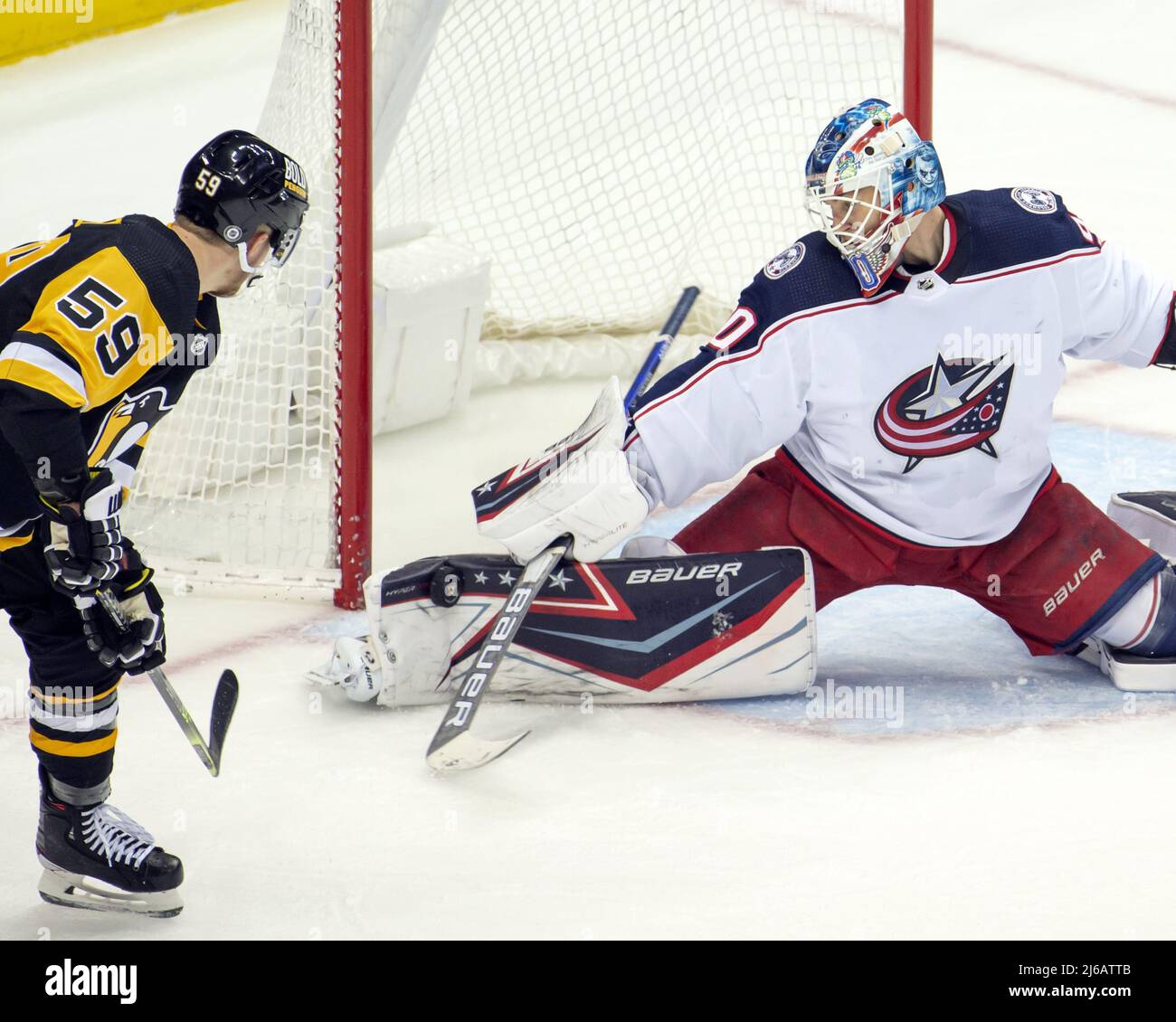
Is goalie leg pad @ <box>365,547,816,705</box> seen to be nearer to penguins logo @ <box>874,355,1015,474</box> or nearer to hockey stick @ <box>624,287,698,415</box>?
penguins logo @ <box>874,355,1015,474</box>

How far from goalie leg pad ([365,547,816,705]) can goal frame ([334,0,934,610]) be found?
1.39ft

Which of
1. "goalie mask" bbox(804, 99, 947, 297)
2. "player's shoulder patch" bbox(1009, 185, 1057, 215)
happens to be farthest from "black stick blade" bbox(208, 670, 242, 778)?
"player's shoulder patch" bbox(1009, 185, 1057, 215)

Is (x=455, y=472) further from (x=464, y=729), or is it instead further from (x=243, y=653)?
(x=464, y=729)

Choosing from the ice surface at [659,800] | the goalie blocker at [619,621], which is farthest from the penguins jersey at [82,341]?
the goalie blocker at [619,621]

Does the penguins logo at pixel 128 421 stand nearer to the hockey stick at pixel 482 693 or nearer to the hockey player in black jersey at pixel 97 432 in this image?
the hockey player in black jersey at pixel 97 432

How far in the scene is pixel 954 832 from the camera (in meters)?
2.38

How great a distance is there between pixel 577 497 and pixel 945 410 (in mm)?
599

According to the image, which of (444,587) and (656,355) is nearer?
(444,587)

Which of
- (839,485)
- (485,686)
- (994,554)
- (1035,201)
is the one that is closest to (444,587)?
(485,686)

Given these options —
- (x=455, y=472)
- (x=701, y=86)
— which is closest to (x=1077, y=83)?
(x=701, y=86)

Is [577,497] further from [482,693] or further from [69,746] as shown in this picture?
[69,746]

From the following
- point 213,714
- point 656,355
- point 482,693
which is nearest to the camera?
point 213,714

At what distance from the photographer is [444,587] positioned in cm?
275

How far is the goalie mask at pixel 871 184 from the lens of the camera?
2510 mm
